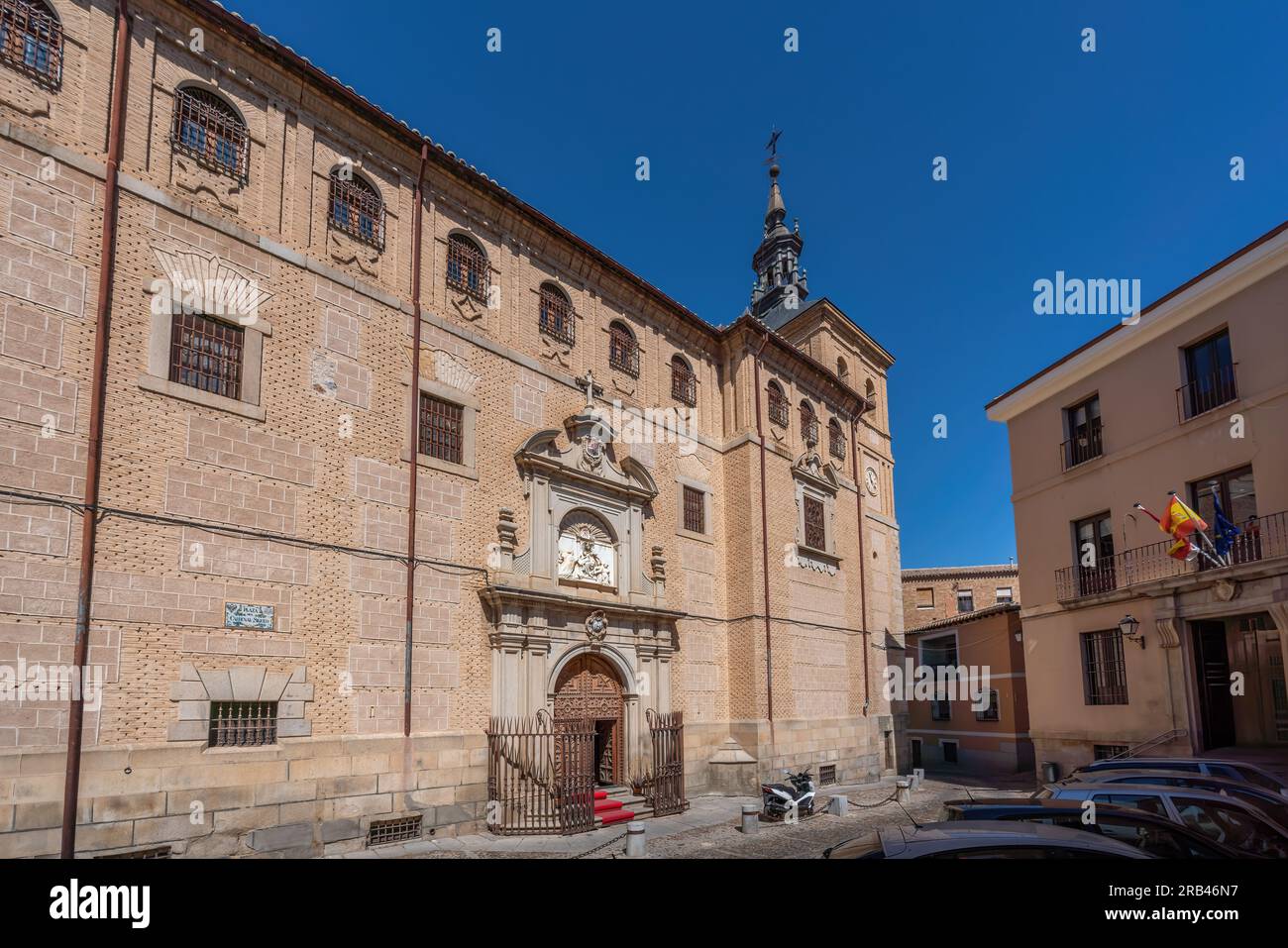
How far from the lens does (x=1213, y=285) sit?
Result: 18.4m

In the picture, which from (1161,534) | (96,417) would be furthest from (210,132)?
(1161,534)

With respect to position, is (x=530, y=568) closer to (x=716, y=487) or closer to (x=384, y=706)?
(x=384, y=706)

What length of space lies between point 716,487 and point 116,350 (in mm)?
14469

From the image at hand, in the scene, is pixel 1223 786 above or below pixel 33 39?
below

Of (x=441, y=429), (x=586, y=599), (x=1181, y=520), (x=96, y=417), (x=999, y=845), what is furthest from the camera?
(x=586, y=599)

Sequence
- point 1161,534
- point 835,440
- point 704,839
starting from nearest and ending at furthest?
point 704,839 → point 1161,534 → point 835,440

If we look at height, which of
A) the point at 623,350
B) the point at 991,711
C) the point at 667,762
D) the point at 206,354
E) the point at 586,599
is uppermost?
the point at 623,350

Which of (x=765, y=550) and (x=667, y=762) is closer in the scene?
(x=667, y=762)

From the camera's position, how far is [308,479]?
527 inches

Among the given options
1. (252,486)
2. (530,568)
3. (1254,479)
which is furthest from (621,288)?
(1254,479)

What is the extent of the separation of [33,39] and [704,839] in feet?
52.1

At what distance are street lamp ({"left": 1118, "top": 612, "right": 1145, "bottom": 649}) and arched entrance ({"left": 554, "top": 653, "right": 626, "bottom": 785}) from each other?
458 inches

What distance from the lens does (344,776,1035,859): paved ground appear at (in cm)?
1319

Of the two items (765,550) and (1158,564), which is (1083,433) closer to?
(1158,564)
